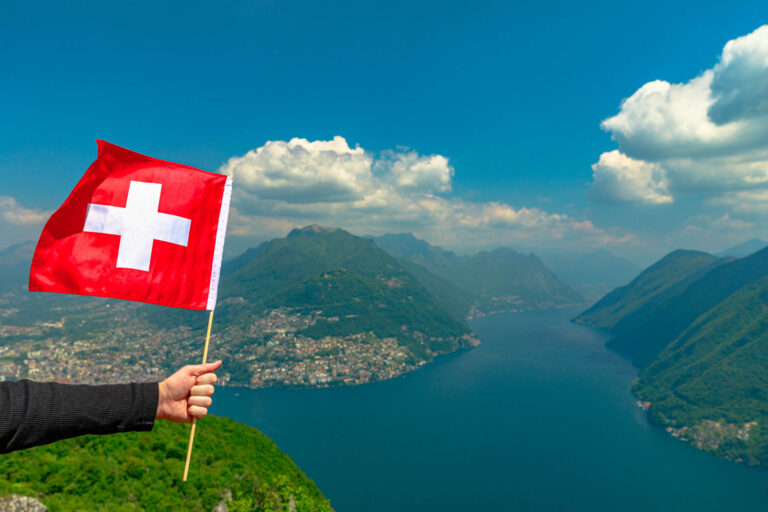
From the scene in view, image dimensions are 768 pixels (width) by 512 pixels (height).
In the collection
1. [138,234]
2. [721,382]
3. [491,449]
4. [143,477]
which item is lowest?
[491,449]

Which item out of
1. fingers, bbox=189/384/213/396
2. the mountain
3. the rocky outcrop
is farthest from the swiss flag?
the mountain

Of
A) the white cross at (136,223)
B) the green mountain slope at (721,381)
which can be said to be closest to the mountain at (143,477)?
the white cross at (136,223)

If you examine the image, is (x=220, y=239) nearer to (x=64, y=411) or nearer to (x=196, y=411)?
(x=196, y=411)

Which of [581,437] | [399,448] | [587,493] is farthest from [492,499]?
[581,437]

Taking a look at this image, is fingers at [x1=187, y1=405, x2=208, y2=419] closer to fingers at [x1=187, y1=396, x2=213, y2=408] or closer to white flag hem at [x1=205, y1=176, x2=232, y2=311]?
fingers at [x1=187, y1=396, x2=213, y2=408]

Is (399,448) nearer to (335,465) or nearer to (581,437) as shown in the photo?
(335,465)

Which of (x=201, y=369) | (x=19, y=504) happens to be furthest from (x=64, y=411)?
(x=19, y=504)
